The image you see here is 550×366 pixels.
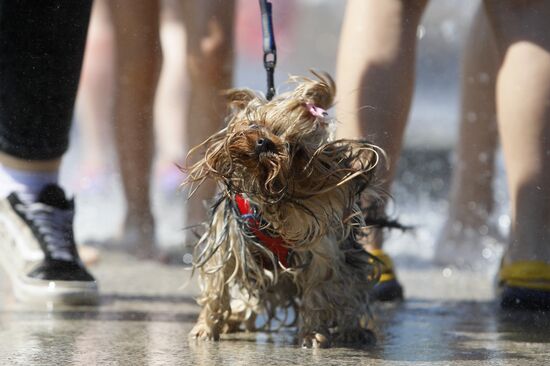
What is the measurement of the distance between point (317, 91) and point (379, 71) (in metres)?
0.67

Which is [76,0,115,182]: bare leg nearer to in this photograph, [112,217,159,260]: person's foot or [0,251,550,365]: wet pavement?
[112,217,159,260]: person's foot

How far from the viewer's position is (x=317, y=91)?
3.02m

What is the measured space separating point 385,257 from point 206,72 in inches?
50.2

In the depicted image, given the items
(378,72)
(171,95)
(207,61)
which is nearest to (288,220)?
(378,72)

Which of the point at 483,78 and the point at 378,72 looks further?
the point at 483,78

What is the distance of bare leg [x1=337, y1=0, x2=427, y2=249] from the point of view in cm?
361

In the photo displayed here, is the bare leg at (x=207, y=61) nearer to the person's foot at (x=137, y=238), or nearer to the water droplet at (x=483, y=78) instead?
the person's foot at (x=137, y=238)

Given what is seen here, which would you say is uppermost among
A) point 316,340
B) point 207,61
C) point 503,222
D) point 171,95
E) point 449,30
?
point 449,30

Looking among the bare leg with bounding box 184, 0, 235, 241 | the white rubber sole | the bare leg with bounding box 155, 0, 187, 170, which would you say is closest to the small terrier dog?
the white rubber sole

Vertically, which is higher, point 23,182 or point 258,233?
point 23,182

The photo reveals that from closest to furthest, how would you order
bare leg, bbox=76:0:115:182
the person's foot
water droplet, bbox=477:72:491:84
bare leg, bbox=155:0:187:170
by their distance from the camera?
water droplet, bbox=477:72:491:84, the person's foot, bare leg, bbox=155:0:187:170, bare leg, bbox=76:0:115:182

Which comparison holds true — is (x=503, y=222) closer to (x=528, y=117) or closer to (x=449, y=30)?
(x=528, y=117)

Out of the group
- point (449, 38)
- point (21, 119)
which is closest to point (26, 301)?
point (21, 119)

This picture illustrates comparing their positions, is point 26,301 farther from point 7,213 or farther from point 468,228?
point 468,228
